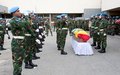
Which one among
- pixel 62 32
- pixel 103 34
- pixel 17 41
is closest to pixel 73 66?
pixel 17 41

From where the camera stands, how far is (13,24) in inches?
335

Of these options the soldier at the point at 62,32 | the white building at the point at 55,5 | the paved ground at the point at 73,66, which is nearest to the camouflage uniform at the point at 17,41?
the paved ground at the point at 73,66

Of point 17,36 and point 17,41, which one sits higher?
point 17,36

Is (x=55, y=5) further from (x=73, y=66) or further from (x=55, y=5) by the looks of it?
(x=73, y=66)

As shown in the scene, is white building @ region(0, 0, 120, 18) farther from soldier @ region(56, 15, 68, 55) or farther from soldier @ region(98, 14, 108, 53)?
soldier @ region(56, 15, 68, 55)

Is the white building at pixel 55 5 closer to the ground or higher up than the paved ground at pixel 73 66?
higher up

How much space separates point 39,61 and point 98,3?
45.7m

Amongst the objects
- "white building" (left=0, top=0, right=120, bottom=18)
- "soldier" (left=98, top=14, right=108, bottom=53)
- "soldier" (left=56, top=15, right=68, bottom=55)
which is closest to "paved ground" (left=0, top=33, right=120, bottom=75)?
"soldier" (left=56, top=15, right=68, bottom=55)

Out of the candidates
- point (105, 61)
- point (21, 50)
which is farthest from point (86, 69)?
point (21, 50)

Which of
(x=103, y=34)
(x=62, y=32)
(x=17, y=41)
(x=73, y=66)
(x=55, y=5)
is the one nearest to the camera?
(x=17, y=41)

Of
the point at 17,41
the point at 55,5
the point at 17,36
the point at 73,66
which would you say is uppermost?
the point at 55,5

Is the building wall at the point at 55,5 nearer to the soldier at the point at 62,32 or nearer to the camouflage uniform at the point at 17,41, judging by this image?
the soldier at the point at 62,32

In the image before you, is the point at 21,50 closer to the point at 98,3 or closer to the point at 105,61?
the point at 105,61

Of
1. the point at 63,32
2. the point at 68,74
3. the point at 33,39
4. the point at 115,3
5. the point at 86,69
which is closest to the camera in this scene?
the point at 68,74
